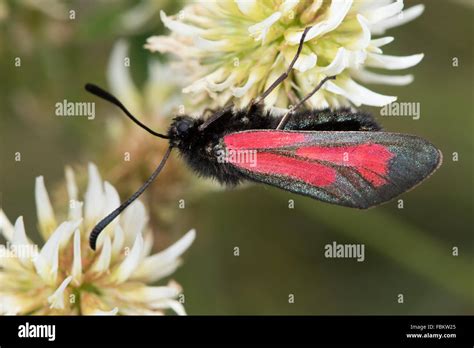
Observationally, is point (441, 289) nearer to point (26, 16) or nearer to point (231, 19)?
point (231, 19)

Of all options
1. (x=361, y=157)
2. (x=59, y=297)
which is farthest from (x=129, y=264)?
(x=361, y=157)

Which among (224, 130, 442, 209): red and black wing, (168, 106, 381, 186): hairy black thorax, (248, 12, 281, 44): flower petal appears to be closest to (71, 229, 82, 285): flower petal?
(168, 106, 381, 186): hairy black thorax

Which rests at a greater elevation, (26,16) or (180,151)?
(26,16)

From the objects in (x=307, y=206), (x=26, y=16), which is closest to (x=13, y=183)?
(x=26, y=16)

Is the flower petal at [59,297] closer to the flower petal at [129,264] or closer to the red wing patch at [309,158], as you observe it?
the flower petal at [129,264]

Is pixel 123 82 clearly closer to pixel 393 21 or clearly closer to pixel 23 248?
pixel 23 248
